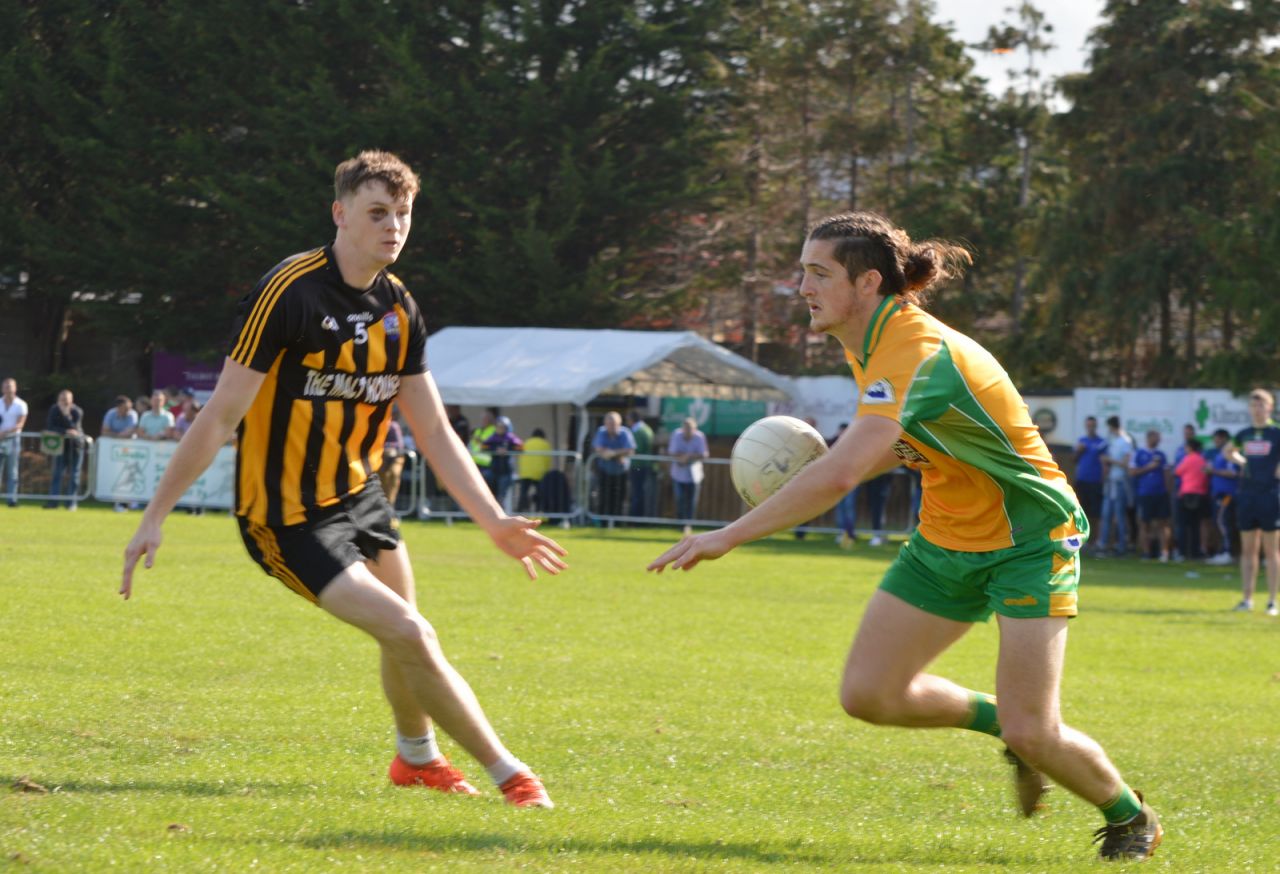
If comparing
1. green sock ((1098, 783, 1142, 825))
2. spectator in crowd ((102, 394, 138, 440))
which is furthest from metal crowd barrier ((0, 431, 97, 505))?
green sock ((1098, 783, 1142, 825))

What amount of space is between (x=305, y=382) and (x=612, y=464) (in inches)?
833

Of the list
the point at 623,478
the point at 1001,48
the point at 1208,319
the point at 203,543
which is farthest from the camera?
the point at 1001,48

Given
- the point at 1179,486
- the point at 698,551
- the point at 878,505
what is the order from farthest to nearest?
1. the point at 878,505
2. the point at 1179,486
3. the point at 698,551

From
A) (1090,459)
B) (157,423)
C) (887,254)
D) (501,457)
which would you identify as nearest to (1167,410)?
(1090,459)

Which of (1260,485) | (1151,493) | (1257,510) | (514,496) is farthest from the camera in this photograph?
(514,496)

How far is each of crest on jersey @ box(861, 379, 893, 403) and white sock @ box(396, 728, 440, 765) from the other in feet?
7.42

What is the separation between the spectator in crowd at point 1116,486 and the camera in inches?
1004

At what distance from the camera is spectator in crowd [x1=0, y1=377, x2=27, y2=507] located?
26.0 meters

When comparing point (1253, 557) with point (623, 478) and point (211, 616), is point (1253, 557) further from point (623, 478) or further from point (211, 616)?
point (623, 478)

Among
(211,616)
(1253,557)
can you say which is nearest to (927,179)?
(1253,557)

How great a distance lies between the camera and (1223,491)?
24328 mm

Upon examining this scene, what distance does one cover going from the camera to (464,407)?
31656 mm

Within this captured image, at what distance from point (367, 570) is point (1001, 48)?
36.4 meters

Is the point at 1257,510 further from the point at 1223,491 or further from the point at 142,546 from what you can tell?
the point at 142,546
